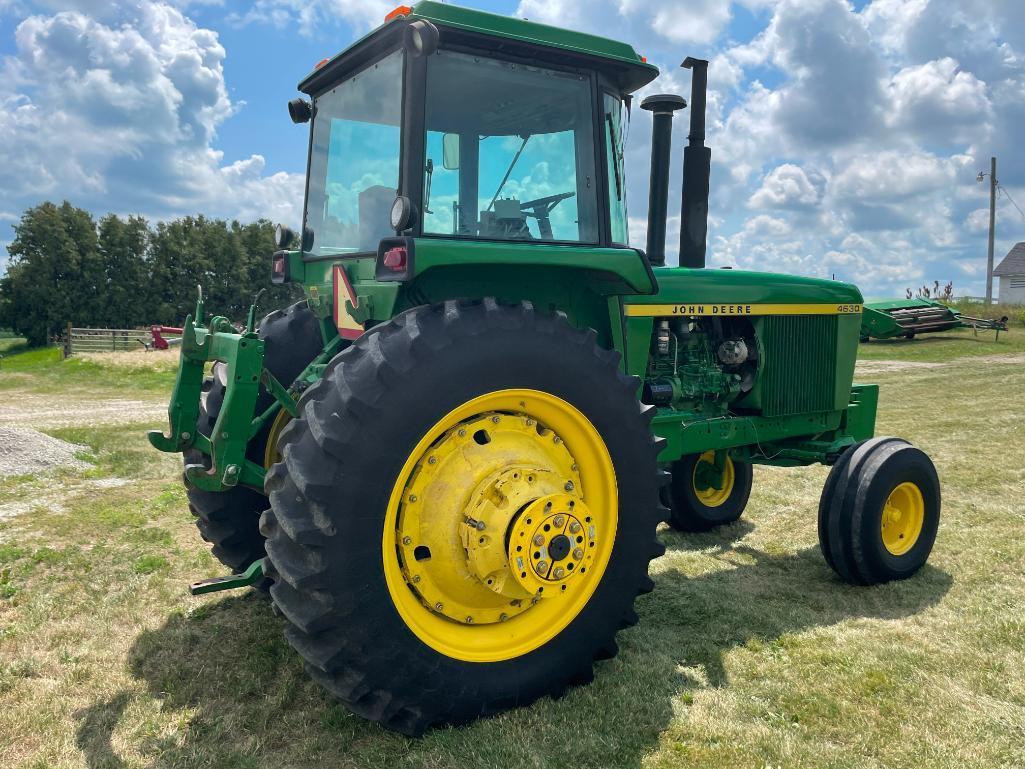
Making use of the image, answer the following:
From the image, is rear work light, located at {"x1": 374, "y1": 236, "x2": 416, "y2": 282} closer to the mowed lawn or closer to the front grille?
the mowed lawn

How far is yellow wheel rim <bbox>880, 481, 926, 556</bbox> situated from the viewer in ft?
15.4

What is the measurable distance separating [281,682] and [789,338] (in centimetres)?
362

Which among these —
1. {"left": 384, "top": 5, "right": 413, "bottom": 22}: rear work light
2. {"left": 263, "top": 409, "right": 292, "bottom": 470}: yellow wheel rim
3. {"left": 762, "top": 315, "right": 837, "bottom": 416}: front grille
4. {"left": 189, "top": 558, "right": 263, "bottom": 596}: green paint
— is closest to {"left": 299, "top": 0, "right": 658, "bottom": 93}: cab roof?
{"left": 384, "top": 5, "right": 413, "bottom": 22}: rear work light

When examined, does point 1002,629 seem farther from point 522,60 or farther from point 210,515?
point 210,515

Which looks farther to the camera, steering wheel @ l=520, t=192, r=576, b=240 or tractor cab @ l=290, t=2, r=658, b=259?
steering wheel @ l=520, t=192, r=576, b=240

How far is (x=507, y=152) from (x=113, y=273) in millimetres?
42617

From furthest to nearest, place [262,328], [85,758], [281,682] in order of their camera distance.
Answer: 1. [262,328]
2. [281,682]
3. [85,758]

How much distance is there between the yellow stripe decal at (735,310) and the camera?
4414 millimetres

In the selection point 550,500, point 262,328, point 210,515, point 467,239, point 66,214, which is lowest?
point 210,515

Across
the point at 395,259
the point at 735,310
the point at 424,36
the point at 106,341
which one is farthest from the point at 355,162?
the point at 106,341

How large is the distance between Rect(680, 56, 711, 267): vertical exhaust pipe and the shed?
45.8 metres

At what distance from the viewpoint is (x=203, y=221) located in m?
45.1

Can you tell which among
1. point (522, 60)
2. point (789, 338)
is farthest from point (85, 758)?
point (789, 338)

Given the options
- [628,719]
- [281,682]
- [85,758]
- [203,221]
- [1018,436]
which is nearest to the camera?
[85,758]
